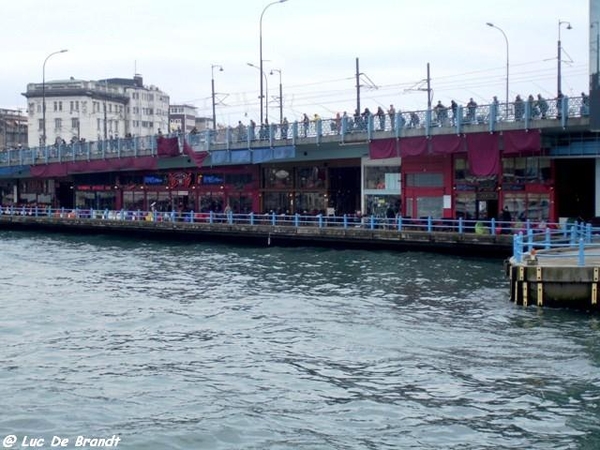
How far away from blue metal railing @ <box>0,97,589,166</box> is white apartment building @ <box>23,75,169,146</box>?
5889cm

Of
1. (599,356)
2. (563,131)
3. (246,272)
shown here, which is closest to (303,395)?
(599,356)

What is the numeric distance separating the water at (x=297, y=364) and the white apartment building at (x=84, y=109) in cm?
9627

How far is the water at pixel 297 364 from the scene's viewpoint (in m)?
15.7

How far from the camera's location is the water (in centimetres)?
1573

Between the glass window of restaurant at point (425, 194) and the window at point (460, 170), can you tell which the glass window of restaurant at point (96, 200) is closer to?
the glass window of restaurant at point (425, 194)

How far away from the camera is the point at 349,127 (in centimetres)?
4966

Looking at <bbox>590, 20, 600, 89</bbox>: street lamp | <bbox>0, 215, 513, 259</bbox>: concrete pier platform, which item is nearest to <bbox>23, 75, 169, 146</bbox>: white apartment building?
<bbox>0, 215, 513, 259</bbox>: concrete pier platform

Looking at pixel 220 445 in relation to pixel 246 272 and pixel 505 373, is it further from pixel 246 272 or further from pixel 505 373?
pixel 246 272

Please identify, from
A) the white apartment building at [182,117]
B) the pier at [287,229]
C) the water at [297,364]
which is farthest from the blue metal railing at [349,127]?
the white apartment building at [182,117]

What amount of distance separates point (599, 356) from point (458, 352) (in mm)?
3019

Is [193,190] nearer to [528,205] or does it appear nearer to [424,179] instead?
[424,179]

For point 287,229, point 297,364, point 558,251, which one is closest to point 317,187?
point 287,229

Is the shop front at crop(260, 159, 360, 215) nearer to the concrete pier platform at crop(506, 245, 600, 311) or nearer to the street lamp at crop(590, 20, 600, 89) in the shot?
the street lamp at crop(590, 20, 600, 89)

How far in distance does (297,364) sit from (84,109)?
113049 mm
